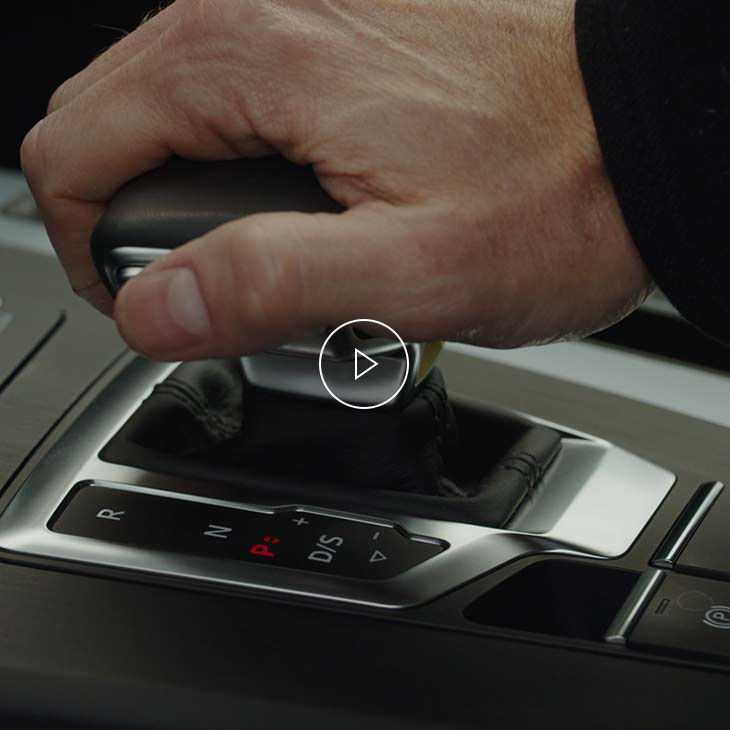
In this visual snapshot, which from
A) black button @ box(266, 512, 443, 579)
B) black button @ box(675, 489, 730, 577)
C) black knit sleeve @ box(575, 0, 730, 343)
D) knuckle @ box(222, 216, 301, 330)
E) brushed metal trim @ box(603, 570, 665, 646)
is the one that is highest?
black knit sleeve @ box(575, 0, 730, 343)

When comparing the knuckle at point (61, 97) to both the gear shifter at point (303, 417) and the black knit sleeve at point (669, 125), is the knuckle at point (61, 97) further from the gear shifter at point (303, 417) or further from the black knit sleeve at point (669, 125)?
the black knit sleeve at point (669, 125)

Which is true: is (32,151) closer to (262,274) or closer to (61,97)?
(61,97)

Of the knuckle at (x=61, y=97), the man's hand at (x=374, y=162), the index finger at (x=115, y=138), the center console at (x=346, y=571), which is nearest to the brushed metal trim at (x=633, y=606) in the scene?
the center console at (x=346, y=571)

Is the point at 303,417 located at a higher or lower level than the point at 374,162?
lower

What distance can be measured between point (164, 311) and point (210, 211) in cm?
6

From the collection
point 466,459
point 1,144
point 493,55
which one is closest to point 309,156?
point 493,55

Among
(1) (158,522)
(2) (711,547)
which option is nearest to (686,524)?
(2) (711,547)

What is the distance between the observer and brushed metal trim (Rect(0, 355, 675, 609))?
22.6 inches

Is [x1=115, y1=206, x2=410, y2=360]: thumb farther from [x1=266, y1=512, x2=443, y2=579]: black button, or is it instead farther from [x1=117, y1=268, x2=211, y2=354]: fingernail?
[x1=266, y1=512, x2=443, y2=579]: black button

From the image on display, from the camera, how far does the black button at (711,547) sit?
611 mm

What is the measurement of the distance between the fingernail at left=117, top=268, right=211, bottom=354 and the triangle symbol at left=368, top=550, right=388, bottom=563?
0.13 m

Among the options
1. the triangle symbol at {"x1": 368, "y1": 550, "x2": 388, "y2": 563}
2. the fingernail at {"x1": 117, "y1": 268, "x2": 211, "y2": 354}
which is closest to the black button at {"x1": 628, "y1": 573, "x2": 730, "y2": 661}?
the triangle symbol at {"x1": 368, "y1": 550, "x2": 388, "y2": 563}

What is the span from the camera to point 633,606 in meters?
0.58

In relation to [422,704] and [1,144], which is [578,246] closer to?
[422,704]
